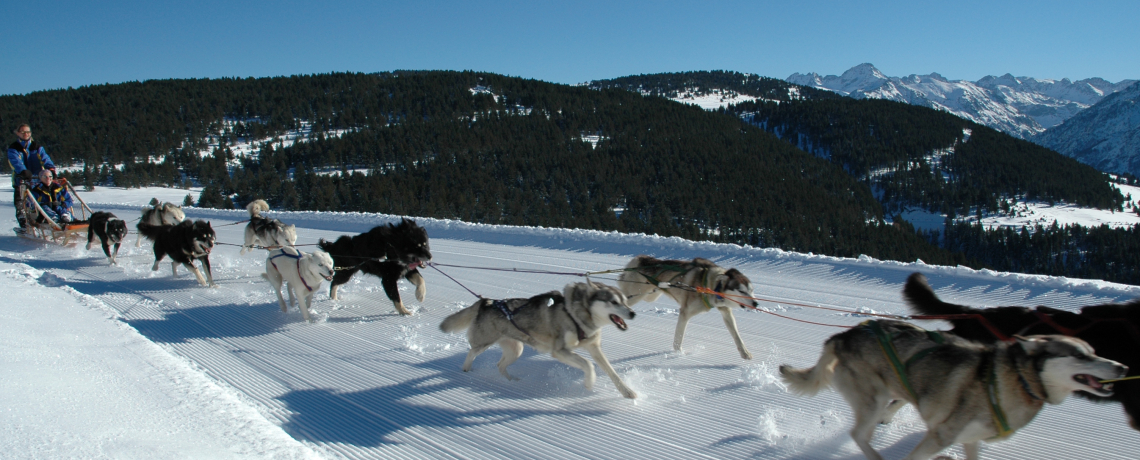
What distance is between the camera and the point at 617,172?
97812 mm

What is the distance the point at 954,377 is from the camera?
121 inches

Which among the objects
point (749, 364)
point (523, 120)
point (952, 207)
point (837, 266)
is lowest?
point (749, 364)

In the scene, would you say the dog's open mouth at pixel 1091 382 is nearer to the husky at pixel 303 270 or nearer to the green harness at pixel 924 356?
the green harness at pixel 924 356

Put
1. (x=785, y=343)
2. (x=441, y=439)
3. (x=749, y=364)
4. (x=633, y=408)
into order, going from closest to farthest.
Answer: (x=441, y=439) < (x=633, y=408) < (x=749, y=364) < (x=785, y=343)

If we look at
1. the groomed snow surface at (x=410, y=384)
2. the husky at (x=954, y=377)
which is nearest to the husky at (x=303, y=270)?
the groomed snow surface at (x=410, y=384)

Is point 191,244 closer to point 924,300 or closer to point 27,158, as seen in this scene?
point 27,158

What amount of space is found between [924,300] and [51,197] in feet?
55.1

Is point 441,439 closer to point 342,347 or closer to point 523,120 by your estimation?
point 342,347

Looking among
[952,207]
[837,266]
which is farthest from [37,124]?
[952,207]

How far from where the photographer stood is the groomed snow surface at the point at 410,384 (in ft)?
12.2

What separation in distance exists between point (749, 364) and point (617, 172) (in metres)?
93.5

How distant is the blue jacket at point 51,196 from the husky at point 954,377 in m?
16.1

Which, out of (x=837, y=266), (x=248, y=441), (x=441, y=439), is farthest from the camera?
(x=837, y=266)

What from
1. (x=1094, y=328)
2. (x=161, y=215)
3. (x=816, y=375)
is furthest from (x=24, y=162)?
(x=1094, y=328)
